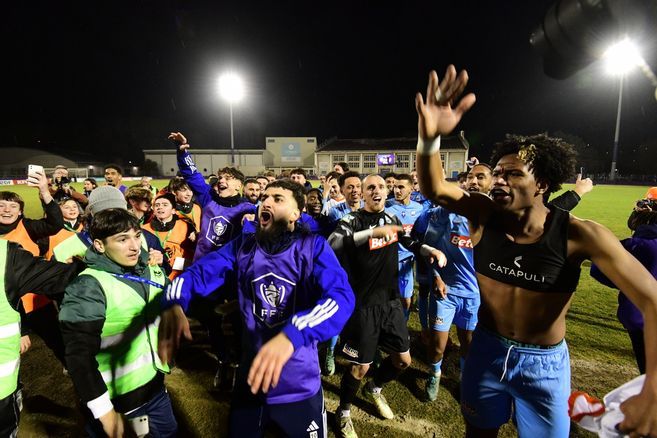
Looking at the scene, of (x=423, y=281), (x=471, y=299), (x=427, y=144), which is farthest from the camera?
(x=423, y=281)

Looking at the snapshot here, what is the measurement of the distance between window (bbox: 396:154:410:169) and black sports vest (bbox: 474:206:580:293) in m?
65.9

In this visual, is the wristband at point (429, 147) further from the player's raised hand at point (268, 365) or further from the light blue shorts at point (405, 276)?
the light blue shorts at point (405, 276)

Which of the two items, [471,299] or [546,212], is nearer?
[546,212]

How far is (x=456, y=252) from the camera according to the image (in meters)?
3.93

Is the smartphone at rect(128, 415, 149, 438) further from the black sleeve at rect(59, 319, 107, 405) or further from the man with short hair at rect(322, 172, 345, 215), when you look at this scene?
the man with short hair at rect(322, 172, 345, 215)

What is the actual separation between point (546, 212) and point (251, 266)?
196 cm

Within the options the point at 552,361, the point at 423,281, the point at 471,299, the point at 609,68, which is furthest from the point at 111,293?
the point at 609,68

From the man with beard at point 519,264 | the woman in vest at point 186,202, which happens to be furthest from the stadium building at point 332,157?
the man with beard at point 519,264

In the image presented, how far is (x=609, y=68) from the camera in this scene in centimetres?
3062

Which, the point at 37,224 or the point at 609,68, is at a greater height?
the point at 609,68

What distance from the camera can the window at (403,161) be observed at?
215 ft

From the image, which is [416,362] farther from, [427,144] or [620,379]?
[427,144]

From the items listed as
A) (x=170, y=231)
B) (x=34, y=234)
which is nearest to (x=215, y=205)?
(x=170, y=231)

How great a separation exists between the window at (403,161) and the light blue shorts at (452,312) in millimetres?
64288
